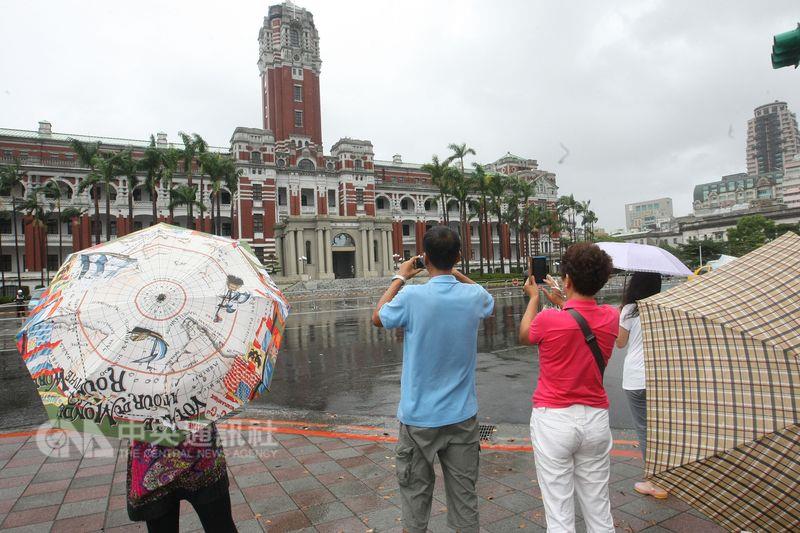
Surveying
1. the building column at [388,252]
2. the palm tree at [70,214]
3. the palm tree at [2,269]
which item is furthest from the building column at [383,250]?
the palm tree at [2,269]

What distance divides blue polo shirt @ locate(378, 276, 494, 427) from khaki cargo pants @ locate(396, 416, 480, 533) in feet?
0.28

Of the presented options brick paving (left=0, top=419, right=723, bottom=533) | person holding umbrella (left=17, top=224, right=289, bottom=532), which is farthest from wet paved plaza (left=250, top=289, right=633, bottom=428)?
person holding umbrella (left=17, top=224, right=289, bottom=532)

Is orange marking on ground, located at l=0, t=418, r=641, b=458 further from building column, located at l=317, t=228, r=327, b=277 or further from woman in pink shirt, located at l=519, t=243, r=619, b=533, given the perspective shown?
building column, located at l=317, t=228, r=327, b=277

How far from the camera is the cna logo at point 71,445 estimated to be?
534 cm

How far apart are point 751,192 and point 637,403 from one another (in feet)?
505

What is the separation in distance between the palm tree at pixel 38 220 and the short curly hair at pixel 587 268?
159 feet

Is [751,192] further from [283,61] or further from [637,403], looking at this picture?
[637,403]

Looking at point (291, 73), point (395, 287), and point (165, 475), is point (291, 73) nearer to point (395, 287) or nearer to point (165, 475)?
point (395, 287)

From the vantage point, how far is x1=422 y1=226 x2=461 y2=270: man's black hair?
9.14 ft

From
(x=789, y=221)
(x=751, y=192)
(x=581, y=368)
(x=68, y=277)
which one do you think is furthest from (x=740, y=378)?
(x=751, y=192)

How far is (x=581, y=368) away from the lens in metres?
2.64

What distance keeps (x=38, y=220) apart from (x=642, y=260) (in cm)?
4874

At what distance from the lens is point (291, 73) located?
55.9 meters

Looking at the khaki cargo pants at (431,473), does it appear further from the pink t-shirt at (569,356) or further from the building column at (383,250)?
the building column at (383,250)
